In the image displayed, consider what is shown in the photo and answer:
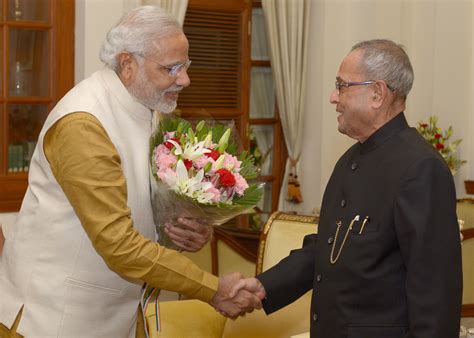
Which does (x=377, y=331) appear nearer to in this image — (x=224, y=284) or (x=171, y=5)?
(x=224, y=284)

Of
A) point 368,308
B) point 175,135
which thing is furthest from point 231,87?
point 368,308

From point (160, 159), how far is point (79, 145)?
311 millimetres

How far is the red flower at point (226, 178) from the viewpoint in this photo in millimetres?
2809

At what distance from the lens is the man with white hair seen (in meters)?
2.59

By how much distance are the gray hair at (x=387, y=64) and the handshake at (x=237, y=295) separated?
2.94ft

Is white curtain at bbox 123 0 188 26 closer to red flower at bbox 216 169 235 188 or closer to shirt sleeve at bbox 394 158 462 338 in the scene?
red flower at bbox 216 169 235 188

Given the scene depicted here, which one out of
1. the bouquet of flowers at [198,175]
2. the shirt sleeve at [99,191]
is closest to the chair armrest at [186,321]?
the bouquet of flowers at [198,175]

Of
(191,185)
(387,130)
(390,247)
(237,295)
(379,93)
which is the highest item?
(379,93)

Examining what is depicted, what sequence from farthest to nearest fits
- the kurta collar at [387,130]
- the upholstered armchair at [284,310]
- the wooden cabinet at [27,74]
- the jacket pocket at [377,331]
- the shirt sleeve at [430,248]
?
the wooden cabinet at [27,74]
the upholstered armchair at [284,310]
the kurta collar at [387,130]
the jacket pocket at [377,331]
the shirt sleeve at [430,248]

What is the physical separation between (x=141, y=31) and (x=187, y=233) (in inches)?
27.2

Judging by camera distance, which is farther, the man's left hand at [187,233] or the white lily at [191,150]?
the man's left hand at [187,233]

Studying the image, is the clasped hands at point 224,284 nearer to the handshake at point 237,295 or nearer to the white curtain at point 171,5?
the handshake at point 237,295

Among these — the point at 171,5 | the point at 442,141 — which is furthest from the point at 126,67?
the point at 442,141

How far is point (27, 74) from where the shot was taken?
18.2 ft
